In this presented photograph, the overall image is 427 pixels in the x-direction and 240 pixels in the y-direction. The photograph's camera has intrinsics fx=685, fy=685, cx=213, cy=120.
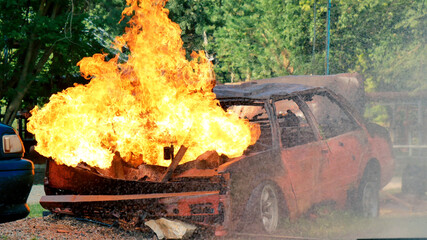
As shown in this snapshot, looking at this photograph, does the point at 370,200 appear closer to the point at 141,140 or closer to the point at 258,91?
the point at 258,91

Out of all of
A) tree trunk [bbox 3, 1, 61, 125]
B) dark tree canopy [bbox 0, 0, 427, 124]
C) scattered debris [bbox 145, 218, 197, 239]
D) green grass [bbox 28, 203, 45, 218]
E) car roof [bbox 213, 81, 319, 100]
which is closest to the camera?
scattered debris [bbox 145, 218, 197, 239]

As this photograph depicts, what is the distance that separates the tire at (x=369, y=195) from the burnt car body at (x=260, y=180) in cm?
1

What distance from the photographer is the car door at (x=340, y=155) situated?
8.27m

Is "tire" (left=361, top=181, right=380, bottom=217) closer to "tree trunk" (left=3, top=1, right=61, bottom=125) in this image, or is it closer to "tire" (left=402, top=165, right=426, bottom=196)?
"tire" (left=402, top=165, right=426, bottom=196)

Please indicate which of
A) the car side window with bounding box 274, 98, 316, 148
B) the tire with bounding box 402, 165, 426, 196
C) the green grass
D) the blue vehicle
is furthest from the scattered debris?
the tire with bounding box 402, 165, 426, 196

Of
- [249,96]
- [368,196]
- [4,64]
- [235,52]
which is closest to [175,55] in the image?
[249,96]

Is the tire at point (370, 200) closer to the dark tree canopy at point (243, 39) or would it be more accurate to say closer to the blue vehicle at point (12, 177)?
the blue vehicle at point (12, 177)

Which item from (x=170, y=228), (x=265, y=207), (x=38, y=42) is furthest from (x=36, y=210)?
(x=38, y=42)

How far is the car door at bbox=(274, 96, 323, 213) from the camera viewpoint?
25.2 ft

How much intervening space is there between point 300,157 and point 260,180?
37.1 inches

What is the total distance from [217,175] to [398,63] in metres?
29.7

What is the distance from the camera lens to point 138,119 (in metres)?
7.34

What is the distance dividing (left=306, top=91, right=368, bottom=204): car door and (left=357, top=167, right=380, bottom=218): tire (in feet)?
0.79

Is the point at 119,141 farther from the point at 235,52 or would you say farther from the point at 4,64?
the point at 235,52
